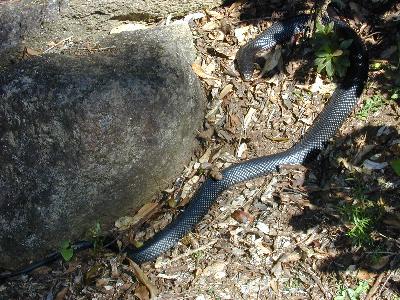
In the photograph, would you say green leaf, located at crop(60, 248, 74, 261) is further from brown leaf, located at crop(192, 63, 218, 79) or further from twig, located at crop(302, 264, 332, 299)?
brown leaf, located at crop(192, 63, 218, 79)

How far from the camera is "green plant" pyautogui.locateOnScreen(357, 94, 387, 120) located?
189 inches

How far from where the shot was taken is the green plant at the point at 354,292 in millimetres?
3773

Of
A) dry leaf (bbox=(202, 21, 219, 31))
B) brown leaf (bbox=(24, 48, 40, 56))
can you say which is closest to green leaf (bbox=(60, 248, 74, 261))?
brown leaf (bbox=(24, 48, 40, 56))

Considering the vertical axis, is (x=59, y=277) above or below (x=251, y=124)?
below

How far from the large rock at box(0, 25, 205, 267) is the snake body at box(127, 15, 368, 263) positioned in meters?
0.47

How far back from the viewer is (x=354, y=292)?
3785 mm

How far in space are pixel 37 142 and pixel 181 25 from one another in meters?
1.80

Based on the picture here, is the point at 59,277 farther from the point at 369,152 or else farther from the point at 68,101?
the point at 369,152

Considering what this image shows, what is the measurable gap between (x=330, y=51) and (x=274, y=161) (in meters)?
1.05

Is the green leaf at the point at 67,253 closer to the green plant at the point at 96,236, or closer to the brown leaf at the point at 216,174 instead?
the green plant at the point at 96,236

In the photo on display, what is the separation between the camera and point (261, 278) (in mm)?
4043

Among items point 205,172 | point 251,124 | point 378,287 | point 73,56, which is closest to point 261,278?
point 378,287

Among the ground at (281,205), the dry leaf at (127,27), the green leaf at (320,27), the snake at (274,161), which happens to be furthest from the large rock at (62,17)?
the snake at (274,161)

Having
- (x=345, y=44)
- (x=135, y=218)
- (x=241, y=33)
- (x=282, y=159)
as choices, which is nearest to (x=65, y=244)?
(x=135, y=218)
